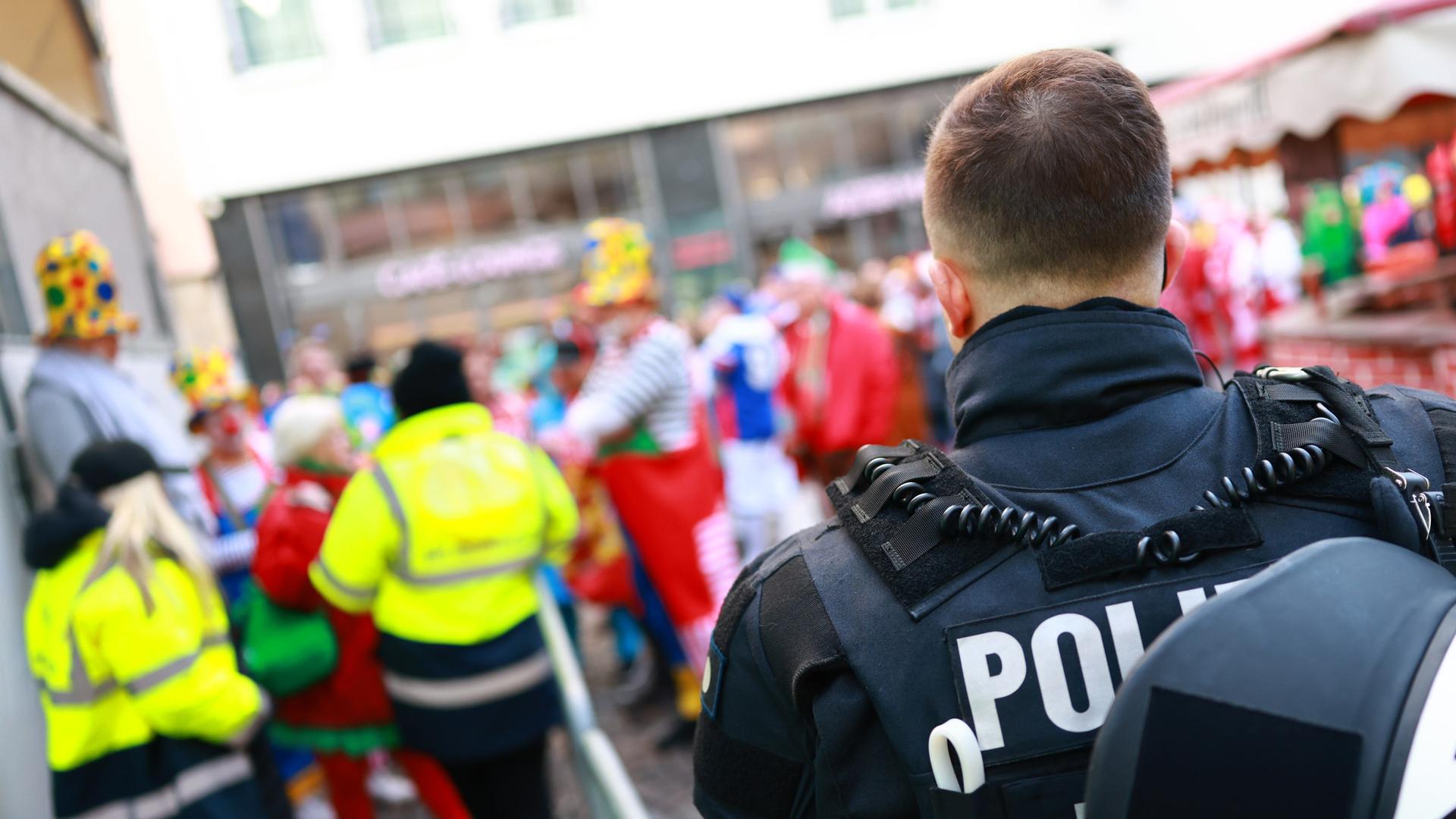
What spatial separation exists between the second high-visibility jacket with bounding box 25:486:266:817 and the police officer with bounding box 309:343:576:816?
42cm

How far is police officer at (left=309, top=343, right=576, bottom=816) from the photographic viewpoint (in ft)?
9.80

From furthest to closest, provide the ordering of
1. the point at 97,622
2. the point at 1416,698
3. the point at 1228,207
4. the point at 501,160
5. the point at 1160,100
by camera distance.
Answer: the point at 501,160
the point at 1228,207
the point at 1160,100
the point at 97,622
the point at 1416,698

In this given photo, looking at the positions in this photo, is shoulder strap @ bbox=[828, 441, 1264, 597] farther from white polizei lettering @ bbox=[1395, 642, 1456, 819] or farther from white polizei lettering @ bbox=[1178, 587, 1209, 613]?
white polizei lettering @ bbox=[1395, 642, 1456, 819]

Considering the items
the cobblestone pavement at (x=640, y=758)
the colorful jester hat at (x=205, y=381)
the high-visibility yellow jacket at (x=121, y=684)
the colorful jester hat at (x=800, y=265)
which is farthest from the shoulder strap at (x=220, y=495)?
the colorful jester hat at (x=800, y=265)

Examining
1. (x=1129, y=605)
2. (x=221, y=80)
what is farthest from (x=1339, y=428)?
(x=221, y=80)

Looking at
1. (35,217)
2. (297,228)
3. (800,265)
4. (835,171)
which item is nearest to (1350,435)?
(35,217)

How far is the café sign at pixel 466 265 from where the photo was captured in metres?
20.5

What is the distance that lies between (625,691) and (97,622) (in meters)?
3.42

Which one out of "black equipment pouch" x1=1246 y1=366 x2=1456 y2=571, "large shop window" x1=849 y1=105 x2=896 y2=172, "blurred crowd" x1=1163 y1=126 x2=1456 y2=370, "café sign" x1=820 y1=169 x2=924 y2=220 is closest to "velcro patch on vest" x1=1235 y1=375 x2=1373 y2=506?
"black equipment pouch" x1=1246 y1=366 x2=1456 y2=571

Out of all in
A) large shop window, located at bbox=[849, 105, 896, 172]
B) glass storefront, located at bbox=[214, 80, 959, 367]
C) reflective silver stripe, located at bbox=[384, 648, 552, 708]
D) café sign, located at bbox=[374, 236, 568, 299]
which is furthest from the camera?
large shop window, located at bbox=[849, 105, 896, 172]

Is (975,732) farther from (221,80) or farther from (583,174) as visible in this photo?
(583,174)

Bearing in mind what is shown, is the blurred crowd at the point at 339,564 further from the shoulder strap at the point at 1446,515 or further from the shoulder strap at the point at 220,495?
the shoulder strap at the point at 1446,515

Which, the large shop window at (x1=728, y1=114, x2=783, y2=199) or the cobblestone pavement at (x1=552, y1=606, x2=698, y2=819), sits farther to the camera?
the large shop window at (x1=728, y1=114, x2=783, y2=199)

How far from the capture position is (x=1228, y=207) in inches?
532
